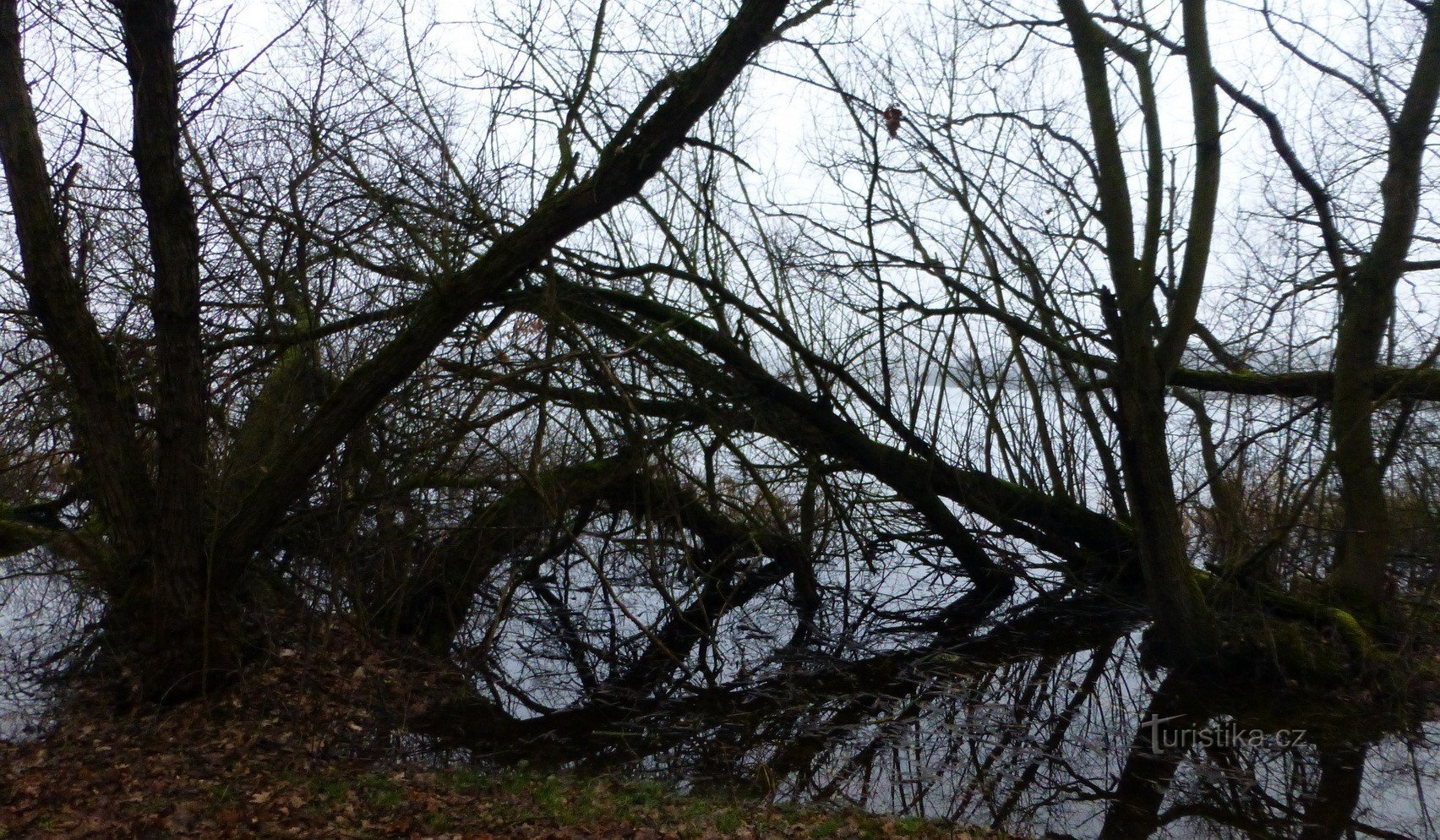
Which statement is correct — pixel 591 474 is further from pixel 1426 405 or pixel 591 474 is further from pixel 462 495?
pixel 1426 405

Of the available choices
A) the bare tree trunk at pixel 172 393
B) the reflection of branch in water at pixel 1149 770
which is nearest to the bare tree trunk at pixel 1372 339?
the reflection of branch in water at pixel 1149 770

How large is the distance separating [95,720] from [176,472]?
5.65 feet

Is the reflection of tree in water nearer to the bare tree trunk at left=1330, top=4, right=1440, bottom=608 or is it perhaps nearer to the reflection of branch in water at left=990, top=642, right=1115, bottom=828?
the reflection of branch in water at left=990, top=642, right=1115, bottom=828

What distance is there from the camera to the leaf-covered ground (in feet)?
16.8

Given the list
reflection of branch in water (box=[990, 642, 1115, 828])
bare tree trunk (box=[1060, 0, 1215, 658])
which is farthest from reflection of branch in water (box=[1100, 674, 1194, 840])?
bare tree trunk (box=[1060, 0, 1215, 658])

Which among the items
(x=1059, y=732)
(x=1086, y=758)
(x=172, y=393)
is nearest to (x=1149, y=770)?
(x=1086, y=758)

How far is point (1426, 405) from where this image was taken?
908 centimetres

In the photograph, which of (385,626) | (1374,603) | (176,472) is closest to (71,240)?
(176,472)

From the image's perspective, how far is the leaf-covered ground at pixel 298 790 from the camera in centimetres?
513

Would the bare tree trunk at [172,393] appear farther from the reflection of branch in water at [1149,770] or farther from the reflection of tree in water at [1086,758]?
the reflection of branch in water at [1149,770]

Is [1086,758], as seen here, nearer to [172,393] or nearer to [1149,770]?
[1149,770]

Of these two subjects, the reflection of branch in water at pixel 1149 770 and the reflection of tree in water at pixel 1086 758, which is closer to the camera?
the reflection of branch in water at pixel 1149 770

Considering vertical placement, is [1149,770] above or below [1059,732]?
below

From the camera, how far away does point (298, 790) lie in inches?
229
